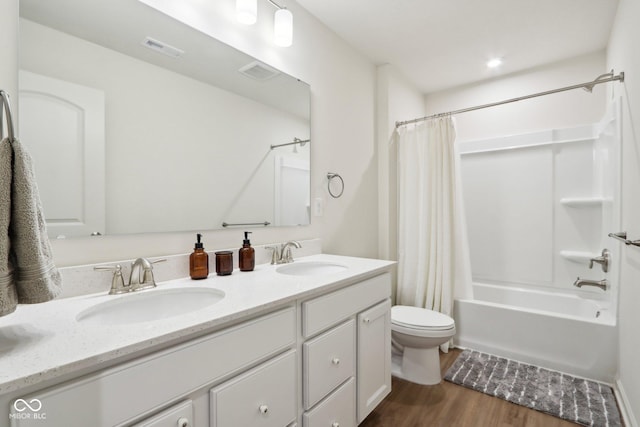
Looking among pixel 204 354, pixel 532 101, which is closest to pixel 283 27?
pixel 204 354

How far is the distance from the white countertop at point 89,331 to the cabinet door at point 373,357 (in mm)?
450

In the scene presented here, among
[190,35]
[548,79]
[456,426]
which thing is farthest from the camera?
[548,79]

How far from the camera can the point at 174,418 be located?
2.41ft

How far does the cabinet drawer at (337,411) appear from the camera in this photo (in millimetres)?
1167

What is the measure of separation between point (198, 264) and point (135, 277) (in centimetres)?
23

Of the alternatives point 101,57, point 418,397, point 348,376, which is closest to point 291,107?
point 101,57

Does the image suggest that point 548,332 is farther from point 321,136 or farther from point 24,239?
point 24,239

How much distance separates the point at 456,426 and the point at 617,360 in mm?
1189

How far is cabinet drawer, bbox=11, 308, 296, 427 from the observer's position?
583 millimetres

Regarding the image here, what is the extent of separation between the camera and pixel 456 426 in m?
1.60

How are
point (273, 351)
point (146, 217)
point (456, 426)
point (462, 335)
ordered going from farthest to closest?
point (462, 335) → point (456, 426) → point (146, 217) → point (273, 351)

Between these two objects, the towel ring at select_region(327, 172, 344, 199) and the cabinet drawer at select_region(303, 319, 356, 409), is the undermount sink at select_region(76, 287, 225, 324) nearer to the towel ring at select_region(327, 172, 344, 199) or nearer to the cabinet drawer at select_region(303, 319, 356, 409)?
the cabinet drawer at select_region(303, 319, 356, 409)

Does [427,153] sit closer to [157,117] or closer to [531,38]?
[531,38]

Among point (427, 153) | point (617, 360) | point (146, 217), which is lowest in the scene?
point (617, 360)
